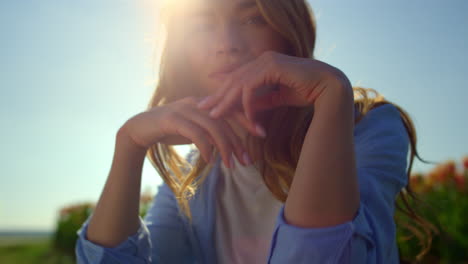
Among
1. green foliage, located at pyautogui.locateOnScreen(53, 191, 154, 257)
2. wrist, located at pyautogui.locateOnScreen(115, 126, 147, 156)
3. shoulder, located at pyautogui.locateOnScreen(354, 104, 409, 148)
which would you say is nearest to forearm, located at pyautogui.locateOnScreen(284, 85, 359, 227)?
→ shoulder, located at pyautogui.locateOnScreen(354, 104, 409, 148)

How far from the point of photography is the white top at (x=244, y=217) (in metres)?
1.63

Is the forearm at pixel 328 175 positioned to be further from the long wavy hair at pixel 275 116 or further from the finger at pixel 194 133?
the long wavy hair at pixel 275 116

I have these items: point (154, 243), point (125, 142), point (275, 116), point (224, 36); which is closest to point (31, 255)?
point (154, 243)

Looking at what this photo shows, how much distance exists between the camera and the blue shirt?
84 centimetres

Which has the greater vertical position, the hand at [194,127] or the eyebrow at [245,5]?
the eyebrow at [245,5]

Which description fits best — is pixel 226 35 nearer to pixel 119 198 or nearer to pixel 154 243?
pixel 119 198

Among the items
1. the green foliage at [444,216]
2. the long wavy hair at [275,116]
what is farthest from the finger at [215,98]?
the green foliage at [444,216]

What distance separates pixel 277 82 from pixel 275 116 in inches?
21.9

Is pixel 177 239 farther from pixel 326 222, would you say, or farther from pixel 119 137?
pixel 326 222

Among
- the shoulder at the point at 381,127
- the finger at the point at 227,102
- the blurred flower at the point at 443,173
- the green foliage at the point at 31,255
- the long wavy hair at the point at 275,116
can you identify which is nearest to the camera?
the finger at the point at 227,102

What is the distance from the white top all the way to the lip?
1.71 feet

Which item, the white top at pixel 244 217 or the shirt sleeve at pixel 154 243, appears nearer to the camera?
the shirt sleeve at pixel 154 243

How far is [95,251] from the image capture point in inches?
53.5

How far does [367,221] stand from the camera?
921 mm
